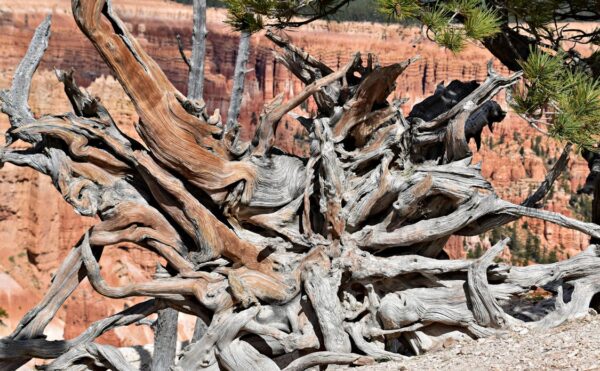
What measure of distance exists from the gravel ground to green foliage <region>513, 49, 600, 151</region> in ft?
3.77

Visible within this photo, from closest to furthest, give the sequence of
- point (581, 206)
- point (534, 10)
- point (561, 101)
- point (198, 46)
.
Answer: point (561, 101) < point (534, 10) < point (198, 46) < point (581, 206)

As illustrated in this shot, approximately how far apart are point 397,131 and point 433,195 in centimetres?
51

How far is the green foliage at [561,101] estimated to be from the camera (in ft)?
18.8

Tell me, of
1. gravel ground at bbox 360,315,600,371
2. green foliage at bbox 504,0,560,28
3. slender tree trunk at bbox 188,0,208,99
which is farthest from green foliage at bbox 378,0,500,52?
slender tree trunk at bbox 188,0,208,99

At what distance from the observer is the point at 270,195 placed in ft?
21.8

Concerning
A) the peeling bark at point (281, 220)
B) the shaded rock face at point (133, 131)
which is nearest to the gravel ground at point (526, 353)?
the peeling bark at point (281, 220)

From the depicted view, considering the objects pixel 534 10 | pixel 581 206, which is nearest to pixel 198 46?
pixel 534 10

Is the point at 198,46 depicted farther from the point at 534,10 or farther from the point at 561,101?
the point at 561,101

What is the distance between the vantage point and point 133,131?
34.9 meters

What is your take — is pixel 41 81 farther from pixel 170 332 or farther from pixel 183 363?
pixel 183 363

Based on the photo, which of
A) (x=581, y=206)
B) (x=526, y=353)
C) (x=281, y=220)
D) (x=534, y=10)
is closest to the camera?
(x=526, y=353)

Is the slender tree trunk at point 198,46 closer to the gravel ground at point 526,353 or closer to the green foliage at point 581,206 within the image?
the gravel ground at point 526,353

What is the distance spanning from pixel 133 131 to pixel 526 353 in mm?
30461

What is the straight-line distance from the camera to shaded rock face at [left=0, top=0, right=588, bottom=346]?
30.0 meters
